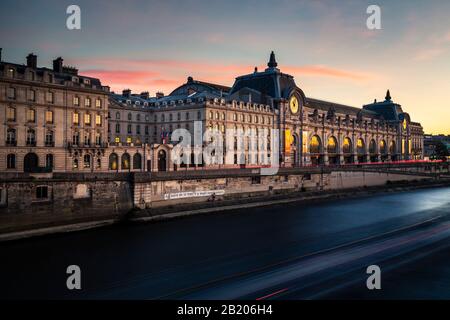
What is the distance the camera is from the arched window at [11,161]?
2077 inches

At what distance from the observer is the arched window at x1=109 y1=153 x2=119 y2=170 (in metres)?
64.0

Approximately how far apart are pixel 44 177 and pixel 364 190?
65378 mm

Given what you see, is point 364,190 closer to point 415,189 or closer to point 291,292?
point 415,189

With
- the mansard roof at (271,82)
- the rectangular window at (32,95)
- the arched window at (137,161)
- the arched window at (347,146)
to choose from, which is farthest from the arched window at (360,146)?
the rectangular window at (32,95)

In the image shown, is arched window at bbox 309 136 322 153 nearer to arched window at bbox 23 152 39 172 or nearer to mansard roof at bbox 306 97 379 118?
mansard roof at bbox 306 97 379 118

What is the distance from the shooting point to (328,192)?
76250 millimetres

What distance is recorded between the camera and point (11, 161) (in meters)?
53.2

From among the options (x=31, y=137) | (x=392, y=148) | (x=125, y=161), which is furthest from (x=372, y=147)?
(x=31, y=137)

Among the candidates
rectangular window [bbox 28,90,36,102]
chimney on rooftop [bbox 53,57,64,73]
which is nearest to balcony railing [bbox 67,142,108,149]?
rectangular window [bbox 28,90,36,102]

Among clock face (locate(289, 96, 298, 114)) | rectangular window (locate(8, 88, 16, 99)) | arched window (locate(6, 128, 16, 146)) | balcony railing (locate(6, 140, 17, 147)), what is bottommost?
balcony railing (locate(6, 140, 17, 147))

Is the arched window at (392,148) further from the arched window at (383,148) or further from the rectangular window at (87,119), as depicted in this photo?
the rectangular window at (87,119)

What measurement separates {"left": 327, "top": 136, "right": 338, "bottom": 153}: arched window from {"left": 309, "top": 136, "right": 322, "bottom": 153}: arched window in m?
5.54

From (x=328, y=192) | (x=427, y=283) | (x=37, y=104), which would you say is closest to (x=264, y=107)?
(x=328, y=192)
